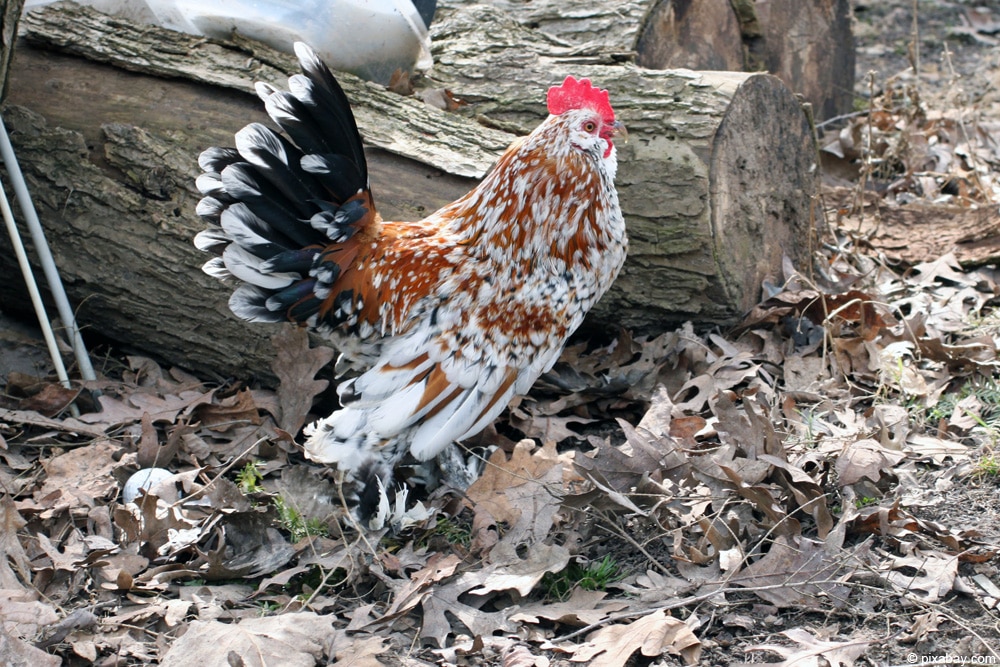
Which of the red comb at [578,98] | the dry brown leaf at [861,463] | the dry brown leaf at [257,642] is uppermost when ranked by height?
the red comb at [578,98]

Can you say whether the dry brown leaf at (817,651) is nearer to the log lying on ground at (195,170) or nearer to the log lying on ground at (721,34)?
the log lying on ground at (195,170)

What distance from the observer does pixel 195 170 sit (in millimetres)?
4012

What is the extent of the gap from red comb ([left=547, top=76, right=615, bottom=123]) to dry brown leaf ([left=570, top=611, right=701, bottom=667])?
189 centimetres

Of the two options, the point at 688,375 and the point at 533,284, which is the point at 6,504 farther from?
the point at 688,375

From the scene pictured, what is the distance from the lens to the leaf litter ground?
2703mm

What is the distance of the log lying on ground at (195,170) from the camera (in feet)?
13.4

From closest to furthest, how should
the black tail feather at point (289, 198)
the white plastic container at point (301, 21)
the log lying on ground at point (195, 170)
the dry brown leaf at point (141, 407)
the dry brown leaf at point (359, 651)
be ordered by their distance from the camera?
the dry brown leaf at point (359, 651)
the black tail feather at point (289, 198)
the dry brown leaf at point (141, 407)
the log lying on ground at point (195, 170)
the white plastic container at point (301, 21)

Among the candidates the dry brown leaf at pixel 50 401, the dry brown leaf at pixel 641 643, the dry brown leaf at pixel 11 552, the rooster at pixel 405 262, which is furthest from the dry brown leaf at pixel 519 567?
the dry brown leaf at pixel 50 401

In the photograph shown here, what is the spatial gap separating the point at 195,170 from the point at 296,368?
978mm

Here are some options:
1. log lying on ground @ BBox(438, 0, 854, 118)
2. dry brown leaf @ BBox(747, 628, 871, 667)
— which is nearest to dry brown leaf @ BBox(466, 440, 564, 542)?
dry brown leaf @ BBox(747, 628, 871, 667)

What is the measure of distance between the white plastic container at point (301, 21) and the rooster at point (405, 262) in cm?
124

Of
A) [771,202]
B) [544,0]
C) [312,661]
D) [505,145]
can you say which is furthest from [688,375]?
[544,0]

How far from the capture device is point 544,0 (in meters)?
5.61

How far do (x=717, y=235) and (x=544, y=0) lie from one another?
7.50 ft
